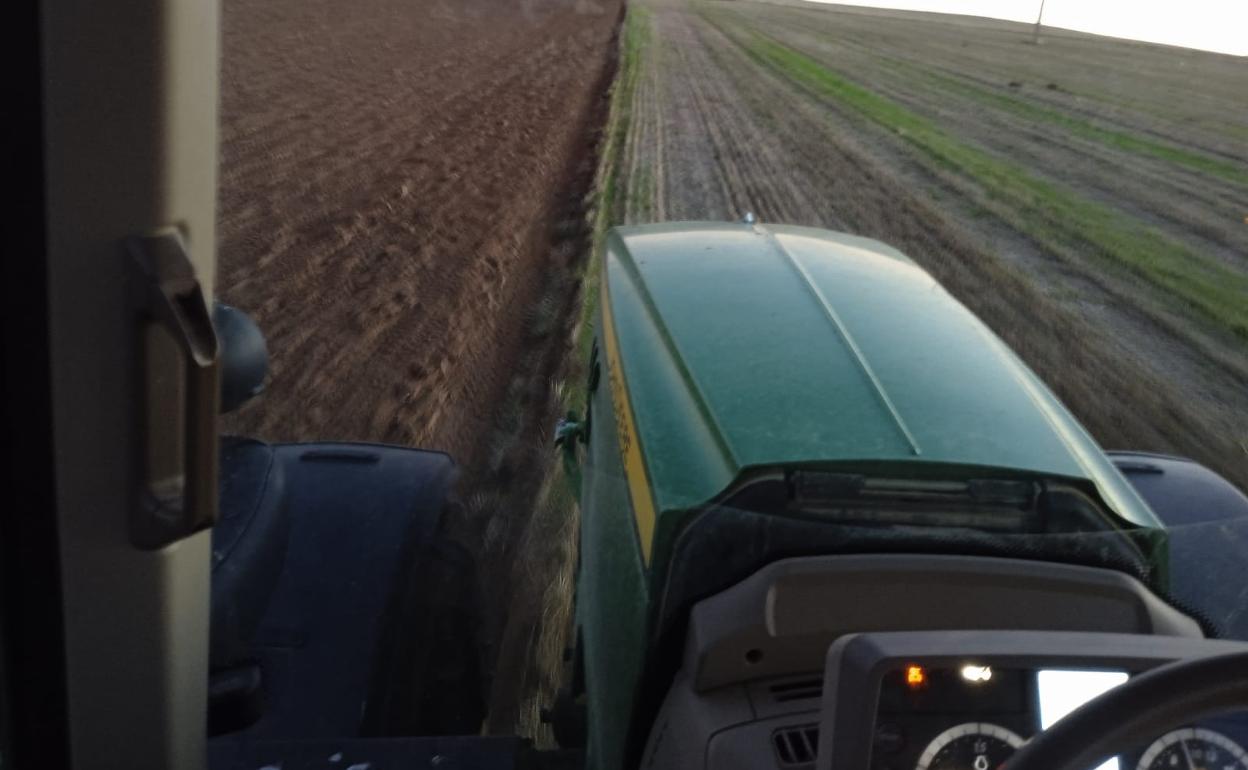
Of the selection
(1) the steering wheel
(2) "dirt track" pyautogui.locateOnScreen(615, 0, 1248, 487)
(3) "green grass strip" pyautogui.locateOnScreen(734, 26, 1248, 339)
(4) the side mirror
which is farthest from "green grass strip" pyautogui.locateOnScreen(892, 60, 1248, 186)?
(1) the steering wheel

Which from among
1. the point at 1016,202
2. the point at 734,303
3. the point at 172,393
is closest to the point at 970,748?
the point at 172,393

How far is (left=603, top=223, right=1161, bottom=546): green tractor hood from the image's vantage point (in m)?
1.89

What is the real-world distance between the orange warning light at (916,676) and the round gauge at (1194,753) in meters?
0.26

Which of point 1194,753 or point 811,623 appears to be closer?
point 1194,753

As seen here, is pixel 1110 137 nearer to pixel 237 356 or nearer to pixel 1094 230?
pixel 1094 230

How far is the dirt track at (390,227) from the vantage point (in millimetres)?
5805

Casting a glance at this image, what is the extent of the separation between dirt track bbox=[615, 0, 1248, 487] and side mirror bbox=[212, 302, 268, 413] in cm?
528

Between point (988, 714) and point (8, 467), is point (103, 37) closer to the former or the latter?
point (8, 467)

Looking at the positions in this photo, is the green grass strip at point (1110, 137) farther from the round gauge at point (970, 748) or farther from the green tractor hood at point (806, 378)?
the round gauge at point (970, 748)

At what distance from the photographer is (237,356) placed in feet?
4.71

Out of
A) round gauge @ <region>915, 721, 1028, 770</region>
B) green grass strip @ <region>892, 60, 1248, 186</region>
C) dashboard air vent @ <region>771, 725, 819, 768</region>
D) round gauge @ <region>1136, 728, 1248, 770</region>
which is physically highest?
round gauge @ <region>1136, 728, 1248, 770</region>

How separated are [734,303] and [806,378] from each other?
50cm

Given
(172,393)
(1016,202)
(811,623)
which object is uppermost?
(172,393)

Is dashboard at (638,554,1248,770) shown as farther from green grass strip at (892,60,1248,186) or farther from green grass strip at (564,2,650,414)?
green grass strip at (892,60,1248,186)
